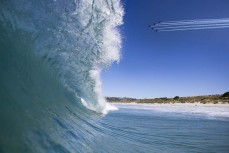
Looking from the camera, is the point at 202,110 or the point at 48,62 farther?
the point at 202,110

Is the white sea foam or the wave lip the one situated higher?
the wave lip

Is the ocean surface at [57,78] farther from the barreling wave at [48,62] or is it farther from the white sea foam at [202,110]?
the white sea foam at [202,110]

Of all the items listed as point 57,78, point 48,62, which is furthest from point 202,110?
point 48,62

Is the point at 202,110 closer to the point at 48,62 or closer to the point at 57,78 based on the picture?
the point at 57,78

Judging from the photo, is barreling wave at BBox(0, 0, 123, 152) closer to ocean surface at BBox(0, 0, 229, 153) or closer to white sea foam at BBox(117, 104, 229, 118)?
ocean surface at BBox(0, 0, 229, 153)

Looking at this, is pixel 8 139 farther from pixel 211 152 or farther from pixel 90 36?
pixel 90 36

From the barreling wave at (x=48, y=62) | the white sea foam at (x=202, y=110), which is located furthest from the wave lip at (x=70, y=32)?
the white sea foam at (x=202, y=110)

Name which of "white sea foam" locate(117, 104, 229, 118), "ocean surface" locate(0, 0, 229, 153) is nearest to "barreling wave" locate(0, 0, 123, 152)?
"ocean surface" locate(0, 0, 229, 153)

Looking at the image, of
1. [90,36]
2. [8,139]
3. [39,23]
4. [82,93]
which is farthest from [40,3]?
[82,93]
